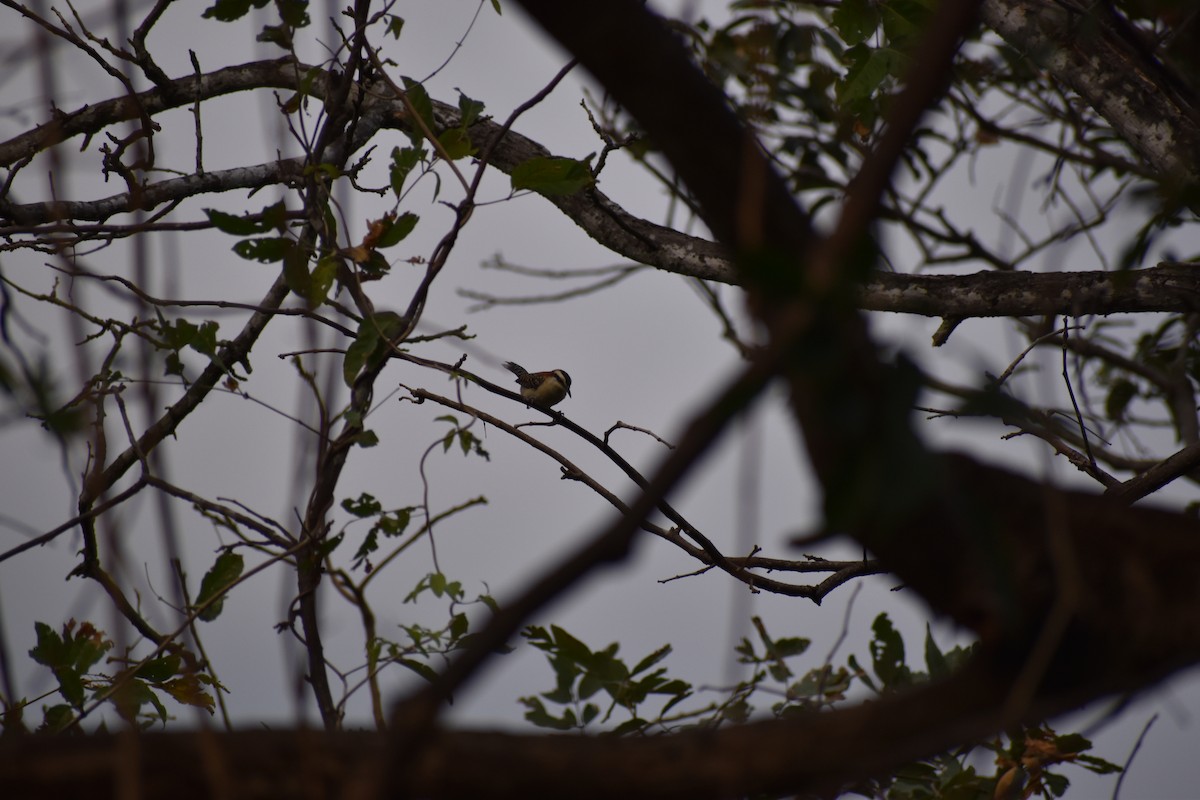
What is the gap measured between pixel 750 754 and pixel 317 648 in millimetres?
1306

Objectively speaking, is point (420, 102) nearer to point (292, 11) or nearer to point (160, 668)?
point (292, 11)

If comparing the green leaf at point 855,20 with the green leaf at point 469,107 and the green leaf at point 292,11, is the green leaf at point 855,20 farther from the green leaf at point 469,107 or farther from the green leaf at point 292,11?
the green leaf at point 292,11

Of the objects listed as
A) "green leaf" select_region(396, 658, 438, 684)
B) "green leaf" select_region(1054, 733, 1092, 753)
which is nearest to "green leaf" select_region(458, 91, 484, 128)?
"green leaf" select_region(396, 658, 438, 684)

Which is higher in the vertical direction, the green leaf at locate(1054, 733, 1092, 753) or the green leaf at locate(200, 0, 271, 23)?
the green leaf at locate(200, 0, 271, 23)

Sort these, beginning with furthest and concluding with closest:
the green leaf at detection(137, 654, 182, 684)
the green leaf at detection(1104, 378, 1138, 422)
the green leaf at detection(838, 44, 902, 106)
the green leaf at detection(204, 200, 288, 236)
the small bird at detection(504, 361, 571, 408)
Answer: the small bird at detection(504, 361, 571, 408) < the green leaf at detection(1104, 378, 1138, 422) < the green leaf at detection(838, 44, 902, 106) < the green leaf at detection(137, 654, 182, 684) < the green leaf at detection(204, 200, 288, 236)

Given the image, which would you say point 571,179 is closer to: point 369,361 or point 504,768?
point 369,361

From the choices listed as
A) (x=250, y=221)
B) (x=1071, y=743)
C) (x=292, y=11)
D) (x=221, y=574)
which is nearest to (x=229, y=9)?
(x=292, y=11)

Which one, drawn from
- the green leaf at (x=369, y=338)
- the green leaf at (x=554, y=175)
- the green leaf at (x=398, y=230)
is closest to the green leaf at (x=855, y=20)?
the green leaf at (x=554, y=175)

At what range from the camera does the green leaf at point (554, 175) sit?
2014 mm

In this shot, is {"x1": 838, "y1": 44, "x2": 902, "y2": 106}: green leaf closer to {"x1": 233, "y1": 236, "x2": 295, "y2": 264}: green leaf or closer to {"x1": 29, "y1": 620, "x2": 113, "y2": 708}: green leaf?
{"x1": 233, "y1": 236, "x2": 295, "y2": 264}: green leaf

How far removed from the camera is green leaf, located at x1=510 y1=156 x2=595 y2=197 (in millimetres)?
2014

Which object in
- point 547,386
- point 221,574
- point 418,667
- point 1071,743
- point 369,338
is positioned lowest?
point 1071,743

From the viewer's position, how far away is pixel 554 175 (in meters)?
2.03

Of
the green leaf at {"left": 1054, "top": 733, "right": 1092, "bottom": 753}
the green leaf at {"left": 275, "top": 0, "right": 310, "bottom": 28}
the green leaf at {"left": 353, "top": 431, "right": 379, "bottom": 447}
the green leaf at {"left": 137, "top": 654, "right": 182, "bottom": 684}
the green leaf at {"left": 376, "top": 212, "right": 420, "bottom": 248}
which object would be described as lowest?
the green leaf at {"left": 1054, "top": 733, "right": 1092, "bottom": 753}
